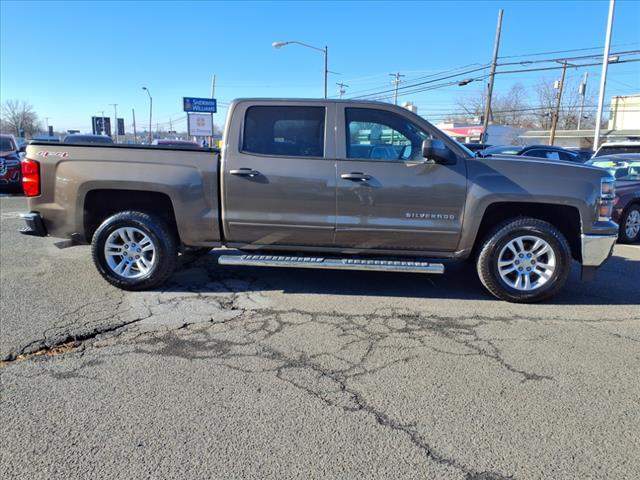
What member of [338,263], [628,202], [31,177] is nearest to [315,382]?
[338,263]

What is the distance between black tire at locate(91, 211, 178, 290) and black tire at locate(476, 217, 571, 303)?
3.34 meters

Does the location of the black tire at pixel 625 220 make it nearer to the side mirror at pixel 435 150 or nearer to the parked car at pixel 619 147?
the parked car at pixel 619 147

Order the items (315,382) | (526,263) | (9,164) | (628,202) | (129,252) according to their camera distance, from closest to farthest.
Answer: (315,382) < (526,263) < (129,252) < (628,202) < (9,164)

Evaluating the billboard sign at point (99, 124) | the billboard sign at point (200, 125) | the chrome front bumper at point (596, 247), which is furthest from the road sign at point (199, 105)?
Answer: the chrome front bumper at point (596, 247)

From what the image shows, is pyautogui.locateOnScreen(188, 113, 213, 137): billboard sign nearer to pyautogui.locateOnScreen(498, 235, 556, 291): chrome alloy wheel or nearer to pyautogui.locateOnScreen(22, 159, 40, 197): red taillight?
pyautogui.locateOnScreen(22, 159, 40, 197): red taillight

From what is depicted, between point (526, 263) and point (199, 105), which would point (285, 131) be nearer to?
point (526, 263)

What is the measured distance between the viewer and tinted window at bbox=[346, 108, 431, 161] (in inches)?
193

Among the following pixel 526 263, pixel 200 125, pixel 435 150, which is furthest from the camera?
pixel 200 125

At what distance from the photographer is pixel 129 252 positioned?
16.8ft

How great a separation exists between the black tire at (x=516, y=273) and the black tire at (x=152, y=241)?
11.0 ft

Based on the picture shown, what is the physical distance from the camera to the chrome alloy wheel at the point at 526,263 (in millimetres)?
4828

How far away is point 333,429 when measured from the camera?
8.84ft

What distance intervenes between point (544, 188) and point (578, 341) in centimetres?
157

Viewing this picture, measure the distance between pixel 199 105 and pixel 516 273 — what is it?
35.8m
